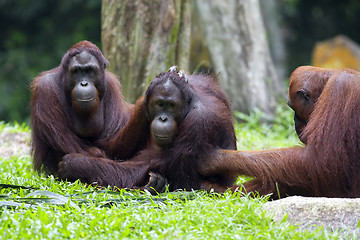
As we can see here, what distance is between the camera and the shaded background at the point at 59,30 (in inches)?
467

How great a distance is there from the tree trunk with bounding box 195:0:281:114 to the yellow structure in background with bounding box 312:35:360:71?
3816mm

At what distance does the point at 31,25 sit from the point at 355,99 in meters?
10.5

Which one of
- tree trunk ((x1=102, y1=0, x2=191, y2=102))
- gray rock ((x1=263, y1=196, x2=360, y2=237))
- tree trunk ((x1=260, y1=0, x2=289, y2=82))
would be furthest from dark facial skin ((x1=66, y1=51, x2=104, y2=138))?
tree trunk ((x1=260, y1=0, x2=289, y2=82))

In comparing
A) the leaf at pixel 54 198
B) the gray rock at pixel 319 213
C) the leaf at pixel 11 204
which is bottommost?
the gray rock at pixel 319 213

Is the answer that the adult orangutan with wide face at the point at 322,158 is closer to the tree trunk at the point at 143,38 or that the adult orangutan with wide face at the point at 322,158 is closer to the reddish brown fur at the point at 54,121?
the reddish brown fur at the point at 54,121

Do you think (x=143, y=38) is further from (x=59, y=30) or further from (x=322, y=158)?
(x=59, y=30)

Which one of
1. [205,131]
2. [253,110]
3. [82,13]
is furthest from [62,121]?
[82,13]

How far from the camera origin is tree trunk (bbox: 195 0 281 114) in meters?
8.61

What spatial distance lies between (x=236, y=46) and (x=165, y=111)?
4677 millimetres

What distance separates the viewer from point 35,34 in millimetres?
12906

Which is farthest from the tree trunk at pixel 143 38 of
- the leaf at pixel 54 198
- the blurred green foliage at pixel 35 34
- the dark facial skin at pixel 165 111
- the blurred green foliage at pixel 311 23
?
the blurred green foliage at pixel 311 23

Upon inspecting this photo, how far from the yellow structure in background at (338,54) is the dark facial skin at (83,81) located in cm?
828

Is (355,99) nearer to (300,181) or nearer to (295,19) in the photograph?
(300,181)

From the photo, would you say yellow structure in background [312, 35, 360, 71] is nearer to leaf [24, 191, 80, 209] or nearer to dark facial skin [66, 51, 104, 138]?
dark facial skin [66, 51, 104, 138]
